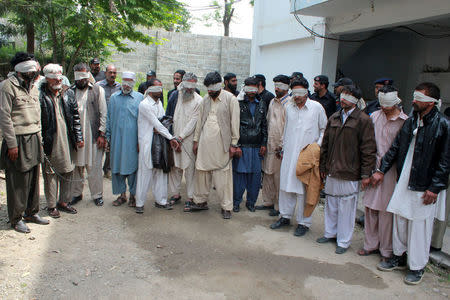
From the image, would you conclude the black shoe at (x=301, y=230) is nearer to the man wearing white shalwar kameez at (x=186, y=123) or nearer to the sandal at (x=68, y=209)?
the man wearing white shalwar kameez at (x=186, y=123)

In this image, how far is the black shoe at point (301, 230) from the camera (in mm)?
4723

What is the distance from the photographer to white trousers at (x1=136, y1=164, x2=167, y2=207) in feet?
17.1

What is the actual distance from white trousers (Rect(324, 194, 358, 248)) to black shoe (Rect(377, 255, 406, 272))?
48cm

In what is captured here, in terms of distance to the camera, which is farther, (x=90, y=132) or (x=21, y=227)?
(x=90, y=132)

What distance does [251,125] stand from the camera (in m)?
5.24

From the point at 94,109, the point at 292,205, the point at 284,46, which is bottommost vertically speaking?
the point at 292,205

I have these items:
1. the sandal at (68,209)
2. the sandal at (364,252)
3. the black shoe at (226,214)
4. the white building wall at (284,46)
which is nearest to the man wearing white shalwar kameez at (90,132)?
the sandal at (68,209)

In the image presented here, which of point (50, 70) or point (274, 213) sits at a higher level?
point (50, 70)

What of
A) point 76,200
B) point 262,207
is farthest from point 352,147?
point 76,200

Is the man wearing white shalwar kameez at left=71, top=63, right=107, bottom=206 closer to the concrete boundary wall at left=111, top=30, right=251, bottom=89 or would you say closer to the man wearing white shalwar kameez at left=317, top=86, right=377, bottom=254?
the man wearing white shalwar kameez at left=317, top=86, right=377, bottom=254

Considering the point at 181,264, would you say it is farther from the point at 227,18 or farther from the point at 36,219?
the point at 227,18

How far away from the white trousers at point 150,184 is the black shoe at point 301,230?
6.41ft

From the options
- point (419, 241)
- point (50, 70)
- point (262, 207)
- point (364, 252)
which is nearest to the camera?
point (419, 241)

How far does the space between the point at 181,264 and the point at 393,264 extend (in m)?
2.24
